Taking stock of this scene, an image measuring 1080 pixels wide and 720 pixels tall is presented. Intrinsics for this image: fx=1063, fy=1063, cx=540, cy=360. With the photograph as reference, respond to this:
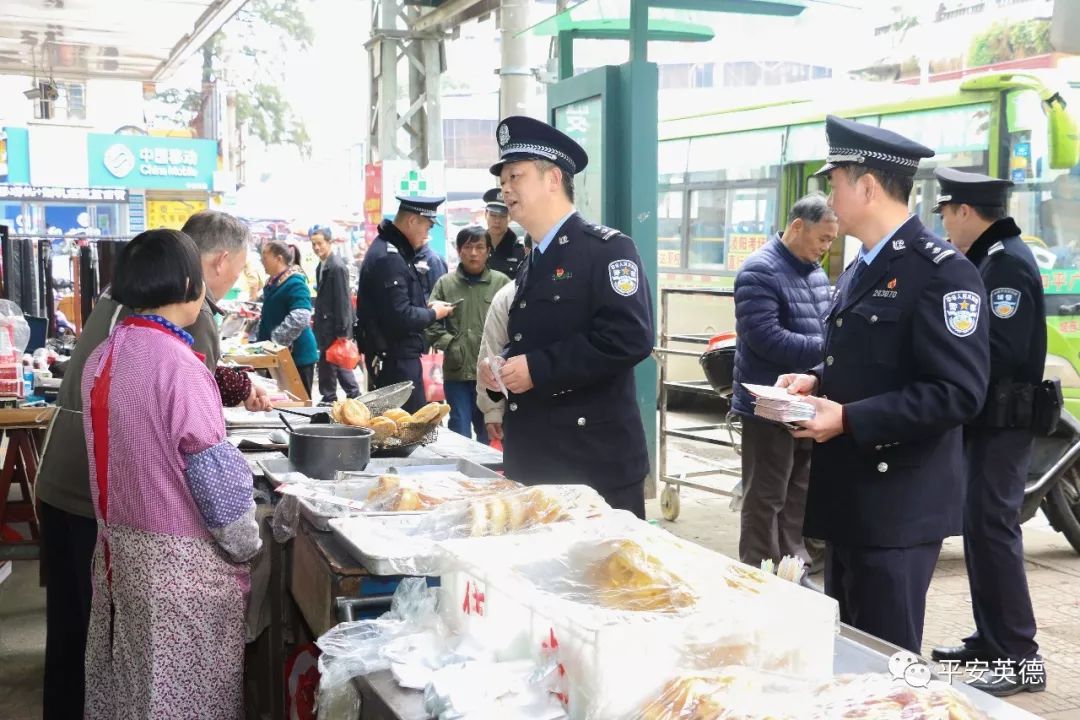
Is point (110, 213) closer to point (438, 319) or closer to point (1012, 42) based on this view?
point (438, 319)

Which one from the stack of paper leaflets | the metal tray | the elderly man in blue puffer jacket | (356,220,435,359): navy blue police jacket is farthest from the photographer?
(356,220,435,359): navy blue police jacket

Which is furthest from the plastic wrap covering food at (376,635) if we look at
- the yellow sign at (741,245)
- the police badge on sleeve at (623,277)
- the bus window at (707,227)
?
the bus window at (707,227)

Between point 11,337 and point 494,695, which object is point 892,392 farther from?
point 11,337

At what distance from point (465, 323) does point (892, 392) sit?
188 inches

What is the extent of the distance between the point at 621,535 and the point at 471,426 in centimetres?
603

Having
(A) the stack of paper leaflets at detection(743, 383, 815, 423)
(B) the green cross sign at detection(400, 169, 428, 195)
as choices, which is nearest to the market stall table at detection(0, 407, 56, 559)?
(A) the stack of paper leaflets at detection(743, 383, 815, 423)

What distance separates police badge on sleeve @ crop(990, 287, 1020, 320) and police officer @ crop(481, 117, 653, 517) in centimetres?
175

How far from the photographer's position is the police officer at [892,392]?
2.81 metres

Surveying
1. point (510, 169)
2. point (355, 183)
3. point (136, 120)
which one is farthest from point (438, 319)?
point (355, 183)

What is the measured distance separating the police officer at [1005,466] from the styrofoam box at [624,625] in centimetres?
288

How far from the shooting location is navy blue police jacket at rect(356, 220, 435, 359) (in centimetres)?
691

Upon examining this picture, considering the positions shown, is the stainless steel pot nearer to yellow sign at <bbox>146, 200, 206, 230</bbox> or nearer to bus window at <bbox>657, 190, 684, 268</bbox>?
bus window at <bbox>657, 190, 684, 268</bbox>

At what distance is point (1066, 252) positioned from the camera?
8.05 meters

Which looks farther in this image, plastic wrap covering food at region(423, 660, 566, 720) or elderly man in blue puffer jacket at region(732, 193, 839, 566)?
elderly man in blue puffer jacket at region(732, 193, 839, 566)
